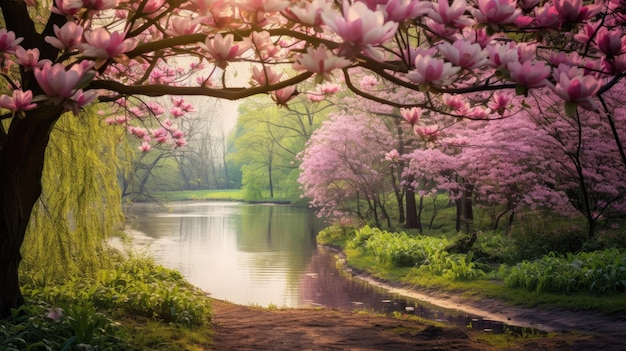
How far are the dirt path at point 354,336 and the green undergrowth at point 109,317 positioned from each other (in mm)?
370

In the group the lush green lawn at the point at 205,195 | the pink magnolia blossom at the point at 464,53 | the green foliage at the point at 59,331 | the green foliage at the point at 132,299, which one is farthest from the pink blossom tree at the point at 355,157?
the lush green lawn at the point at 205,195

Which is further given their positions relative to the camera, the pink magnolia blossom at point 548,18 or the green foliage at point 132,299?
the green foliage at point 132,299

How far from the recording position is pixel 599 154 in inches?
465

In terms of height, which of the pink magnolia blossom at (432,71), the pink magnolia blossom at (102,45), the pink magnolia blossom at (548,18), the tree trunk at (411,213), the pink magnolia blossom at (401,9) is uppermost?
the pink magnolia blossom at (548,18)

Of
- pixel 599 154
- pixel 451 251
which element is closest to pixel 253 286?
pixel 451 251

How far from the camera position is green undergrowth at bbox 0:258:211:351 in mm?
4484

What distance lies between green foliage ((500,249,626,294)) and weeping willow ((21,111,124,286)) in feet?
20.6

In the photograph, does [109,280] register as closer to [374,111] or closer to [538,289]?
[538,289]

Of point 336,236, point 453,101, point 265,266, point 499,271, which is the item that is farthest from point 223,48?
point 336,236

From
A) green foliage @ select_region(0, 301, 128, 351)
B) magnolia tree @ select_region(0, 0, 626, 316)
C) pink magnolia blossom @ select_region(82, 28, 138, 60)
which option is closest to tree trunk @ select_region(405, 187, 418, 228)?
green foliage @ select_region(0, 301, 128, 351)

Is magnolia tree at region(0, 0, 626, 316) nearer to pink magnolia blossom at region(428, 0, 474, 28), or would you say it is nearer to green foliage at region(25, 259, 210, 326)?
pink magnolia blossom at region(428, 0, 474, 28)

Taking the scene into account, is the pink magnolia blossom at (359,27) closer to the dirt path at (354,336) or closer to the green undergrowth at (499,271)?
the dirt path at (354,336)

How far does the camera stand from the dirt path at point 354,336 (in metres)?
5.84

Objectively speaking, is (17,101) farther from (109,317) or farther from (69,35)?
(109,317)
